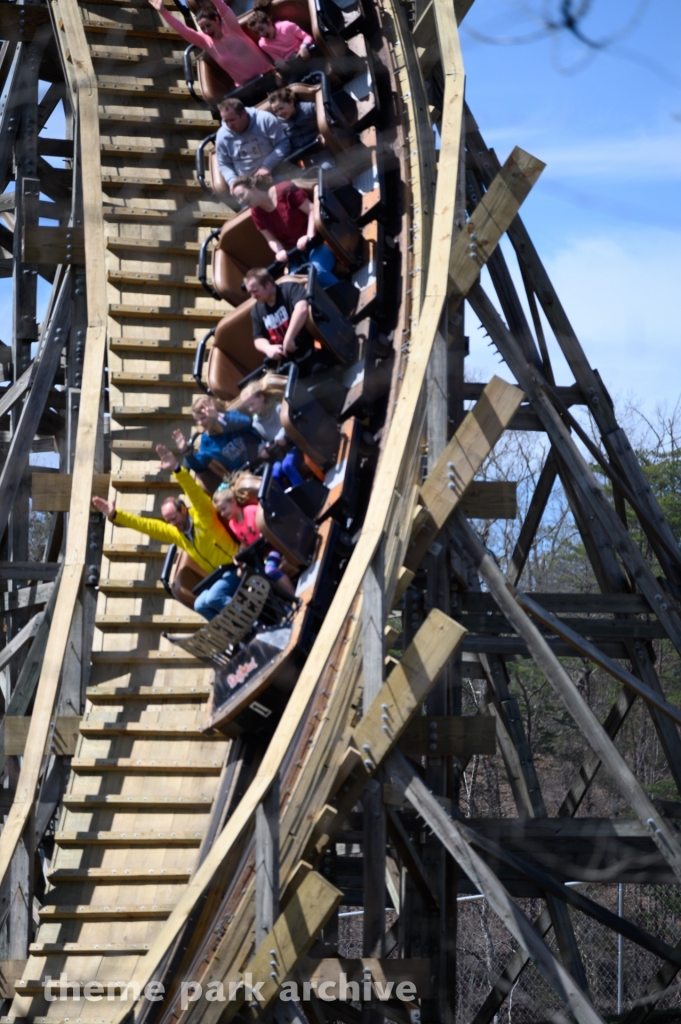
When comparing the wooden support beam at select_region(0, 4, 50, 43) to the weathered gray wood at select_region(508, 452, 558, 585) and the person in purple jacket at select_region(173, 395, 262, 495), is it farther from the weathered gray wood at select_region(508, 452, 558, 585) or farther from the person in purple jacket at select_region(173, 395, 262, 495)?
the weathered gray wood at select_region(508, 452, 558, 585)

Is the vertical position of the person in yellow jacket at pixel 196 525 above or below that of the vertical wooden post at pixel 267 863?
above

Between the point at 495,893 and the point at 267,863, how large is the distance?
0.71 meters

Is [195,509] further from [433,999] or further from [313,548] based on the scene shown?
[433,999]

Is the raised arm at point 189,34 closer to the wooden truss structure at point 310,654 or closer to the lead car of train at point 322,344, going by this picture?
the lead car of train at point 322,344

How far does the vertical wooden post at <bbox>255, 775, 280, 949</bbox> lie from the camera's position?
371 cm

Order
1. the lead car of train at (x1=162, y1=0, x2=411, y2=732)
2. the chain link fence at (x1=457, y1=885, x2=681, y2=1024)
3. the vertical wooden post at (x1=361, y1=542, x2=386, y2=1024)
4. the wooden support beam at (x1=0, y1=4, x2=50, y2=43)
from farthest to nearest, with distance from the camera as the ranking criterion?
the chain link fence at (x1=457, y1=885, x2=681, y2=1024) → the wooden support beam at (x1=0, y1=4, x2=50, y2=43) → the lead car of train at (x1=162, y1=0, x2=411, y2=732) → the vertical wooden post at (x1=361, y1=542, x2=386, y2=1024)

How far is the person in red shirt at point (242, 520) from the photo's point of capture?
5.02 meters

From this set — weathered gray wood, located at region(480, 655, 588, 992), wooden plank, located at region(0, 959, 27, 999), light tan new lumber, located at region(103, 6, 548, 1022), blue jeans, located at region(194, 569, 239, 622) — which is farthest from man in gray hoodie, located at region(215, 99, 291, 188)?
wooden plank, located at region(0, 959, 27, 999)

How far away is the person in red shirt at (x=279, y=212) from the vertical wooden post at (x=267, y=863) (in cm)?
298

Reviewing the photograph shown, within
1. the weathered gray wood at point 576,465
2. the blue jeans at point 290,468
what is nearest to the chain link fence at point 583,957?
the weathered gray wood at point 576,465

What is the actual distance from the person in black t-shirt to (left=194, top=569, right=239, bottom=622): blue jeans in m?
1.03

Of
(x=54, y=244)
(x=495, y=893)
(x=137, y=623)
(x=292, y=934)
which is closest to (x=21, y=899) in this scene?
(x=137, y=623)

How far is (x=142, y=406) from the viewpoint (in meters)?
6.23

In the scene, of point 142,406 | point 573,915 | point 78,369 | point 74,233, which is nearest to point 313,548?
point 142,406
